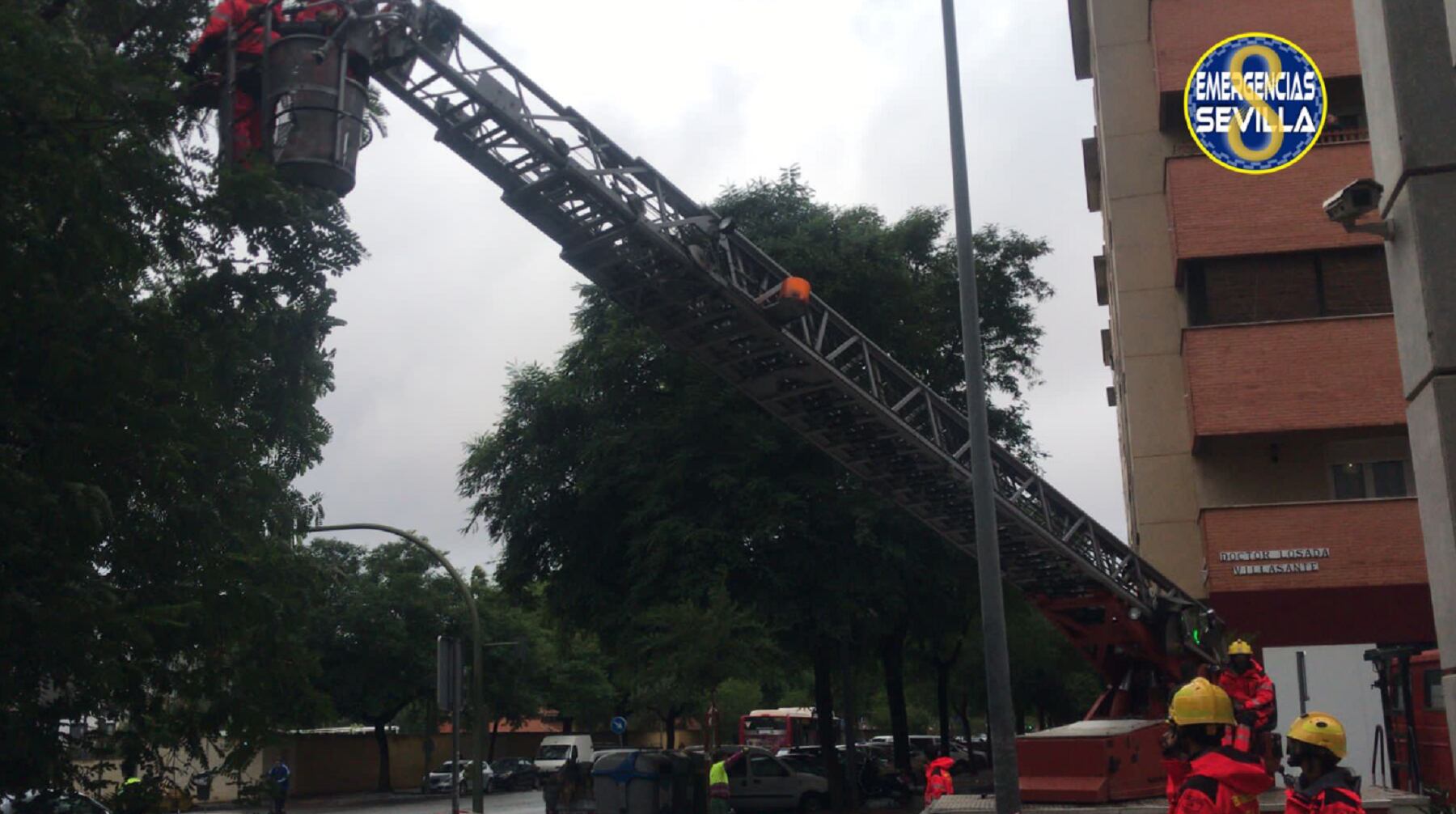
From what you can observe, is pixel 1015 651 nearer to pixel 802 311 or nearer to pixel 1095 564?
pixel 1095 564

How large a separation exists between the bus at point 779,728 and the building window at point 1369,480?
35.6 metres

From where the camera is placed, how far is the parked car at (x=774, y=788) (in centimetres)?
3083

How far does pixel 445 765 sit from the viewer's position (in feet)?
179

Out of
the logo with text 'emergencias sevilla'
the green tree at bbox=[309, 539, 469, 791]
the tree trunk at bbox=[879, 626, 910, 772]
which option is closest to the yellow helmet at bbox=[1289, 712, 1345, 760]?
the logo with text 'emergencias sevilla'

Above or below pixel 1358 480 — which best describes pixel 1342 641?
below

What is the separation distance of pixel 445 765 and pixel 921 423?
42.8m

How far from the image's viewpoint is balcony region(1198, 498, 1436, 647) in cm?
2412

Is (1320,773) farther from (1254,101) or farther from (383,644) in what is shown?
(383,644)

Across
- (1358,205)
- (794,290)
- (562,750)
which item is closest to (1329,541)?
(794,290)

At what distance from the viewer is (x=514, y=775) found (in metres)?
55.2

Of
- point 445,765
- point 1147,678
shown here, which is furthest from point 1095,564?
point 445,765

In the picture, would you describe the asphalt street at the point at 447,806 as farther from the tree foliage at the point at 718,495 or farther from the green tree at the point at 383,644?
the tree foliage at the point at 718,495

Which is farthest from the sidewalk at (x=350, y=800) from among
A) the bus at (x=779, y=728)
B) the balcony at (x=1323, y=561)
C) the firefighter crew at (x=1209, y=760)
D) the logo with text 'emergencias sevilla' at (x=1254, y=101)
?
the firefighter crew at (x=1209, y=760)

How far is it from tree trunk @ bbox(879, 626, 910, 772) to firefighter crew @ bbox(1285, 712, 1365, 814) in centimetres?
2634
